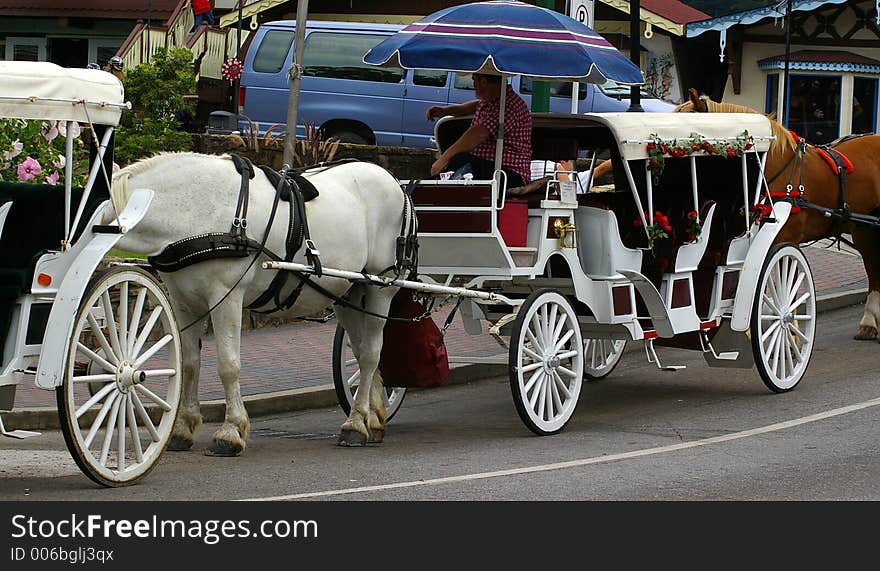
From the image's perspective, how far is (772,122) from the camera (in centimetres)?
1273

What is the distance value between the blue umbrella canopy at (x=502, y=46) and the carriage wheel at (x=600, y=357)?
2898mm

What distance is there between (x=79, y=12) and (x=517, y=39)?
2062 centimetres

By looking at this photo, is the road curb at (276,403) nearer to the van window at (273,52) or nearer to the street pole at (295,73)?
the street pole at (295,73)

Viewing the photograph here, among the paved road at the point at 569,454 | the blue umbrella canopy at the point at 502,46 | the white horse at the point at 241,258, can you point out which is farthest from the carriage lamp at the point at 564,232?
the paved road at the point at 569,454

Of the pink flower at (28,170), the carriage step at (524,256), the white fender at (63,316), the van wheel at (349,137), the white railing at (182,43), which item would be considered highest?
the white railing at (182,43)

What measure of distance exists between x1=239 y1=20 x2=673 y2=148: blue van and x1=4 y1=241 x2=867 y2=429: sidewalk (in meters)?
5.95

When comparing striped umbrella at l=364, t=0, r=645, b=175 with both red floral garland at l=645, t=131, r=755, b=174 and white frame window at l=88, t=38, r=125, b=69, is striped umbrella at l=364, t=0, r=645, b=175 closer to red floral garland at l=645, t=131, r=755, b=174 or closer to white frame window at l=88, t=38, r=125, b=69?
red floral garland at l=645, t=131, r=755, b=174

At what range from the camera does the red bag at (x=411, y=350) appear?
995 cm

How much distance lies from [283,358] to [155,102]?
747 cm

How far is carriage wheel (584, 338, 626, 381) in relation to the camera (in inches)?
483

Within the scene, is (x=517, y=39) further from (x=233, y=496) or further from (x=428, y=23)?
(x=233, y=496)

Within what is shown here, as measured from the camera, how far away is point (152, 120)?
59.9 ft

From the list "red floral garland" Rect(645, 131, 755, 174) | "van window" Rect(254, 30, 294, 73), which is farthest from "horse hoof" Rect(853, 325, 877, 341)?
"van window" Rect(254, 30, 294, 73)

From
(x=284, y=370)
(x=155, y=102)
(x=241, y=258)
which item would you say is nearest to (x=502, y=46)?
(x=241, y=258)
